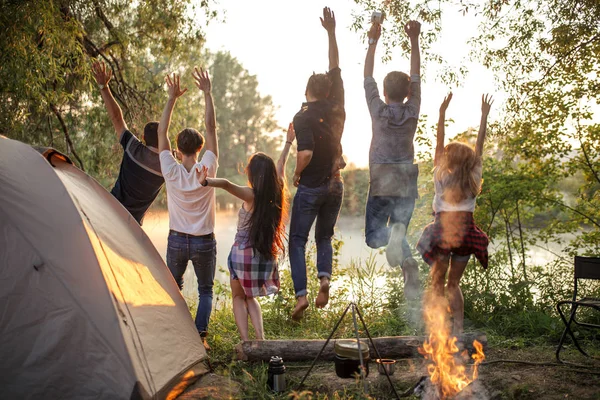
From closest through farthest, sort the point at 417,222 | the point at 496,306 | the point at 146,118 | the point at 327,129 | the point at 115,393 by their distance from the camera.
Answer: the point at 115,393
the point at 327,129
the point at 496,306
the point at 417,222
the point at 146,118

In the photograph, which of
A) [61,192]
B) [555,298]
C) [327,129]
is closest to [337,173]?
[327,129]

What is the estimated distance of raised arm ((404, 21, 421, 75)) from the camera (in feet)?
15.6

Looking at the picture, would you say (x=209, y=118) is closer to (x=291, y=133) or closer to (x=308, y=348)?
(x=291, y=133)

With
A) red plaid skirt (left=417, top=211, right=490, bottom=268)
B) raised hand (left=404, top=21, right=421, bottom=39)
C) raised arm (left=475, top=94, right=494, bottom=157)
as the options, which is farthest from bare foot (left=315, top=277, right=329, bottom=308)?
raised hand (left=404, top=21, right=421, bottom=39)

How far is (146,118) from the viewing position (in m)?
8.43

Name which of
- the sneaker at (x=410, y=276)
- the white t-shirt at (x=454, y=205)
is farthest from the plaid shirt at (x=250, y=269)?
the white t-shirt at (x=454, y=205)

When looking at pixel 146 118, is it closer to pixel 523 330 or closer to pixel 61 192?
pixel 61 192

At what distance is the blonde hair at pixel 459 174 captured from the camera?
14.4 ft

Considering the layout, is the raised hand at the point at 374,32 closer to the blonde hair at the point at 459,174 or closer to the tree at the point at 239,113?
the blonde hair at the point at 459,174

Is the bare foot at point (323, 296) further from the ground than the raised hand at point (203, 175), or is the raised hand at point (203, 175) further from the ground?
the raised hand at point (203, 175)

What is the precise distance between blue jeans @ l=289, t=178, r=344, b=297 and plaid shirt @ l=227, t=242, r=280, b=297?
0.30m

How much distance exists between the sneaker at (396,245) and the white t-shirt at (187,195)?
5.30 feet

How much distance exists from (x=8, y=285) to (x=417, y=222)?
4585mm

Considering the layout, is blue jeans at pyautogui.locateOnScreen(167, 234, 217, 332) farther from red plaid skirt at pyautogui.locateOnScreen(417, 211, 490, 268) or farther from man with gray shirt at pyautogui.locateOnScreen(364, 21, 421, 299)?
red plaid skirt at pyautogui.locateOnScreen(417, 211, 490, 268)
